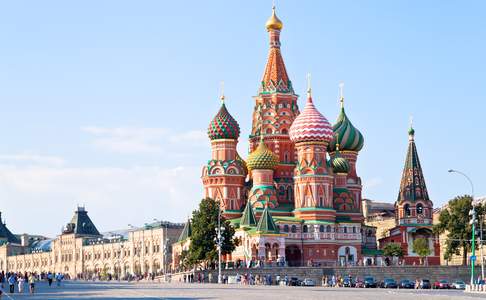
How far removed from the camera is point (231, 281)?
264 feet

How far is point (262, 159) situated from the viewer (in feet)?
329

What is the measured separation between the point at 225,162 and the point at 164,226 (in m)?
40.1

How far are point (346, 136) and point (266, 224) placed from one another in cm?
1902

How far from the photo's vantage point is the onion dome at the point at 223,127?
10381cm

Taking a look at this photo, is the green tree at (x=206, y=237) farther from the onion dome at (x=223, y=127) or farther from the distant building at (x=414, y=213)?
the distant building at (x=414, y=213)

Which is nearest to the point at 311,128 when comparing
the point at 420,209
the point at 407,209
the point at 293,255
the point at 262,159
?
the point at 262,159

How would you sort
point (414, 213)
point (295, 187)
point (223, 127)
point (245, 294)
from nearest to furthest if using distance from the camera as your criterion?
A: point (245, 294)
point (295, 187)
point (223, 127)
point (414, 213)

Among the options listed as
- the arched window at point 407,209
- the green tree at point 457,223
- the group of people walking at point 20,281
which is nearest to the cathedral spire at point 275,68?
the arched window at point 407,209

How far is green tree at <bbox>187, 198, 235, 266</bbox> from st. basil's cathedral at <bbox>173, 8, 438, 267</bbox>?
4.04m

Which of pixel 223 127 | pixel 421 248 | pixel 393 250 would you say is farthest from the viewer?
pixel 223 127

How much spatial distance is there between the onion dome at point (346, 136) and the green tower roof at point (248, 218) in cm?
1579

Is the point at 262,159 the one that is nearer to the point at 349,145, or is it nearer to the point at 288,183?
the point at 288,183

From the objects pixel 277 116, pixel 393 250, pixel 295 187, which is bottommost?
pixel 393 250

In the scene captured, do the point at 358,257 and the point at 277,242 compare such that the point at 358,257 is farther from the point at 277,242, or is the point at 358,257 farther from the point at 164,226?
the point at 164,226
